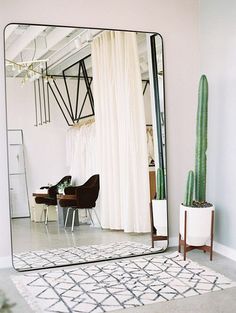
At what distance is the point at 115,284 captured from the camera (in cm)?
332

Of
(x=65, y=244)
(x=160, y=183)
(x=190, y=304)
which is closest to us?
(x=190, y=304)

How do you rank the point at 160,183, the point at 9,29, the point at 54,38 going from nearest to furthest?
the point at 9,29 → the point at 54,38 → the point at 160,183

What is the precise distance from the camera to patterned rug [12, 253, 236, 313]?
2965 mm

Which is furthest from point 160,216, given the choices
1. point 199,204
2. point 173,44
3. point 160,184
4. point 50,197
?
point 173,44

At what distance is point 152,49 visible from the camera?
4301mm

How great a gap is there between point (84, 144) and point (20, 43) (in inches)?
44.5

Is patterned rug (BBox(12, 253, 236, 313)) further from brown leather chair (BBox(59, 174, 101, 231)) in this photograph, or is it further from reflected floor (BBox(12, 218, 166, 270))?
brown leather chair (BBox(59, 174, 101, 231))

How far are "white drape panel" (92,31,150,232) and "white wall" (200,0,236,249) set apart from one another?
28.9 inches

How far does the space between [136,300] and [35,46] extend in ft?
8.18

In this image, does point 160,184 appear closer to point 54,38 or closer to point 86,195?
point 86,195

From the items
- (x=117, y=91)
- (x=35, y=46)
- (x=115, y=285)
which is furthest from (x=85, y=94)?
(x=115, y=285)

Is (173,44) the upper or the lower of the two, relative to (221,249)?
upper

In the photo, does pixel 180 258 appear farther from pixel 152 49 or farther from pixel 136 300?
pixel 152 49

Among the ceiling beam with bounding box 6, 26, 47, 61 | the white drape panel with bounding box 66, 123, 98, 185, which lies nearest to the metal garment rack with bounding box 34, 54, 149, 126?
the white drape panel with bounding box 66, 123, 98, 185
